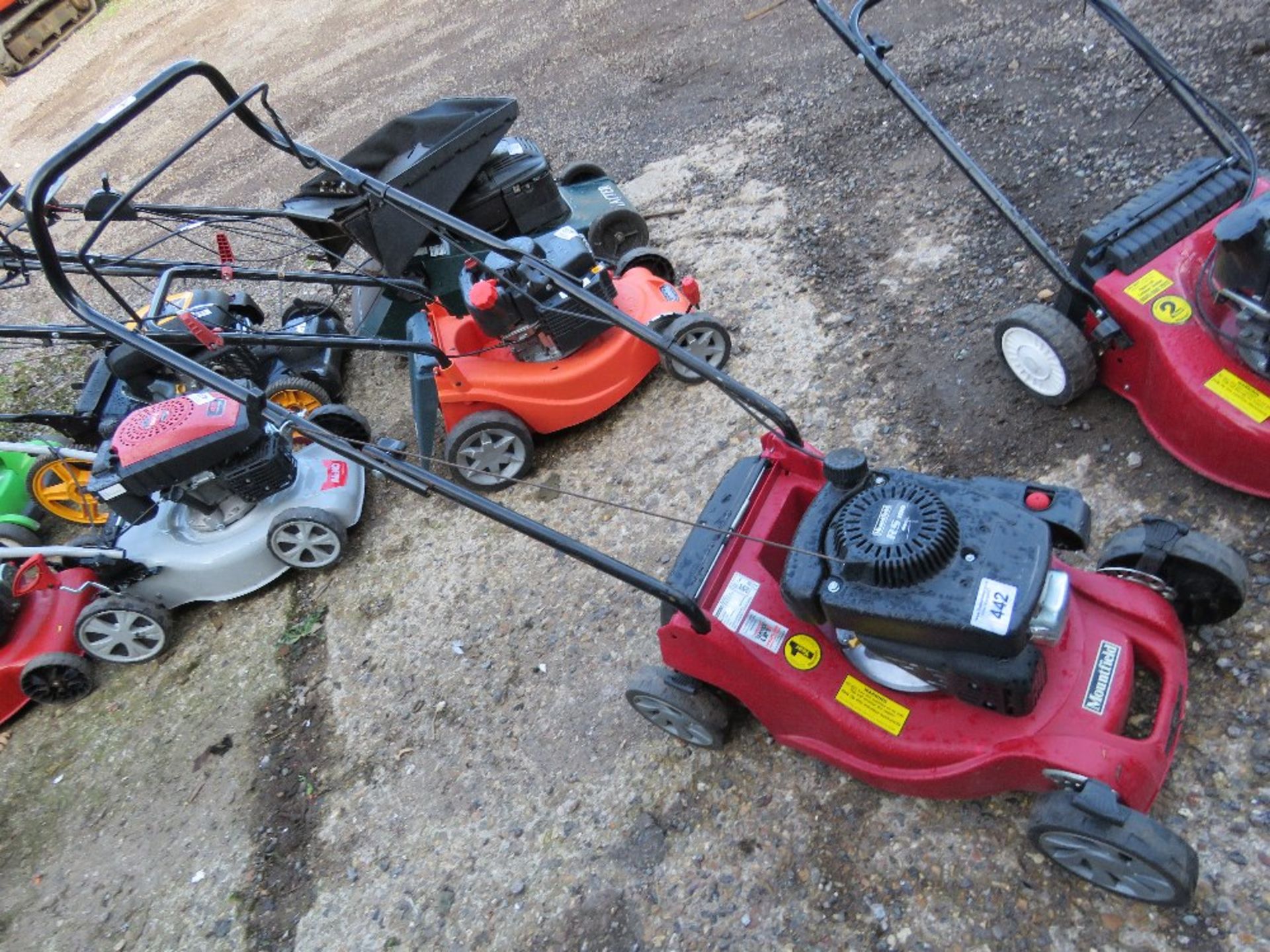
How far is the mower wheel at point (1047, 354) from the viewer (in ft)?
9.46

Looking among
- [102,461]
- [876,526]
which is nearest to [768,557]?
[876,526]

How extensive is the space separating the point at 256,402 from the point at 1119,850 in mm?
2211

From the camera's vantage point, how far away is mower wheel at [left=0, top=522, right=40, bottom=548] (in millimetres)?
4355

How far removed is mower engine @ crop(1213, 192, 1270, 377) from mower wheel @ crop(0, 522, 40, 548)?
4.94 metres

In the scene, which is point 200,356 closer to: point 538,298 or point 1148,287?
point 538,298

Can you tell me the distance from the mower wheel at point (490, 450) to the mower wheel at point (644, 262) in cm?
91

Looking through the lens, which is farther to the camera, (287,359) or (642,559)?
(287,359)

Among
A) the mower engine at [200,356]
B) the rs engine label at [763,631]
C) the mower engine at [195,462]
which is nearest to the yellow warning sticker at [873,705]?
the rs engine label at [763,631]

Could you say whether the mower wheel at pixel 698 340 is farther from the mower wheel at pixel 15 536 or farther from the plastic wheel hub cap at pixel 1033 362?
the mower wheel at pixel 15 536

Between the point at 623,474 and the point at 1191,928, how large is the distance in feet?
7.74

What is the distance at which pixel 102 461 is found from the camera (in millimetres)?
3562

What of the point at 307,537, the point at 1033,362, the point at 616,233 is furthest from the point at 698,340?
the point at 307,537

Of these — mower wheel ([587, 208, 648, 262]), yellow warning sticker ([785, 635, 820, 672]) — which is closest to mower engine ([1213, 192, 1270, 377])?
yellow warning sticker ([785, 635, 820, 672])

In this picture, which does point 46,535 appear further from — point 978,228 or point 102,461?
point 978,228
